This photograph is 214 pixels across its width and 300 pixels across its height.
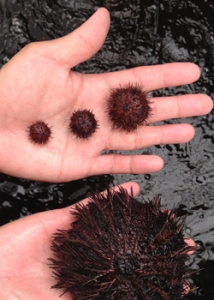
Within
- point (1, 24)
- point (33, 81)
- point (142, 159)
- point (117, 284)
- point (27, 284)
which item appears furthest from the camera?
point (1, 24)

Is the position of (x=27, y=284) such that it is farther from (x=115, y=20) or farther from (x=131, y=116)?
(x=115, y=20)

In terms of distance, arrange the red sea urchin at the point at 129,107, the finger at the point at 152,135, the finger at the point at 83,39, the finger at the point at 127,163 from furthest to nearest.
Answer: the finger at the point at 152,135 → the finger at the point at 127,163 → the red sea urchin at the point at 129,107 → the finger at the point at 83,39

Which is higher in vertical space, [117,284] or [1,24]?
[1,24]

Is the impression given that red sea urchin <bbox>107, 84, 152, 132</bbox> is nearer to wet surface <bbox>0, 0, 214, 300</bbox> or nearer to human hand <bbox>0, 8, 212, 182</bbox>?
human hand <bbox>0, 8, 212, 182</bbox>

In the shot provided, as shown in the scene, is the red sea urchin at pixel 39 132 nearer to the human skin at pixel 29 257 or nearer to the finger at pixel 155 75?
the human skin at pixel 29 257

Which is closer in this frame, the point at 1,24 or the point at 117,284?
the point at 117,284

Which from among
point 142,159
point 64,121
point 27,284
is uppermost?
point 64,121

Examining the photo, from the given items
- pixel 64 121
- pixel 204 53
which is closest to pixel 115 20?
pixel 204 53

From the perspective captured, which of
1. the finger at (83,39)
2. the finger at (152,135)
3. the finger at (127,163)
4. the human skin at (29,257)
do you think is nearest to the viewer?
the human skin at (29,257)

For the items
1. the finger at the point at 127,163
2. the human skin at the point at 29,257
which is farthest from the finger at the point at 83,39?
the human skin at the point at 29,257
